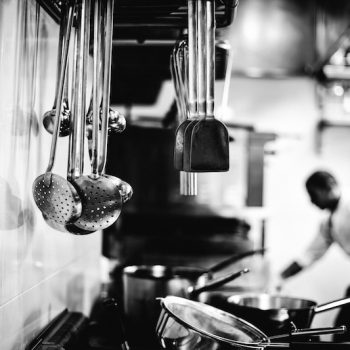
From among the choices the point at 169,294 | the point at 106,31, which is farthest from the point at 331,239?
the point at 106,31

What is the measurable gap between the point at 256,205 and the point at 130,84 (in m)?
0.84

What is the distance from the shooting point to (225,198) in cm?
250

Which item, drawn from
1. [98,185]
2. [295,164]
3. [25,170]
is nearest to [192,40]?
[98,185]

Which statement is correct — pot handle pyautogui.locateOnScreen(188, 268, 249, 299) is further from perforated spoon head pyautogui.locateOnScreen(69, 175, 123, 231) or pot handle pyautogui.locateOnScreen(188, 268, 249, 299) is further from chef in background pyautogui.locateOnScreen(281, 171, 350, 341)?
chef in background pyautogui.locateOnScreen(281, 171, 350, 341)

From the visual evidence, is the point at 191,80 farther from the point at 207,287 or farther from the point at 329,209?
the point at 329,209

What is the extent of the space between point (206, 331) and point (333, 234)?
5.98ft

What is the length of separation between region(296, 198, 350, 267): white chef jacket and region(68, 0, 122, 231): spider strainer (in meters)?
1.80

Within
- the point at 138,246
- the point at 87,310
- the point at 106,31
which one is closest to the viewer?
the point at 106,31

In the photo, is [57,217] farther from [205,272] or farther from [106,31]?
[205,272]

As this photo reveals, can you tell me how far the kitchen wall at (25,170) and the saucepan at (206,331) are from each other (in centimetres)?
30

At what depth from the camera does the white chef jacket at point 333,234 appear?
268cm

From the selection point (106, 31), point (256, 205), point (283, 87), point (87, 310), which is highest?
point (283, 87)

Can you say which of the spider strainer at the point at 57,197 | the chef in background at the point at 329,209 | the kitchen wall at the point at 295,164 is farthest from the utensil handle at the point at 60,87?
the kitchen wall at the point at 295,164

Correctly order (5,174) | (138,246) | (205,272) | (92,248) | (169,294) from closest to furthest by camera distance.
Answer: (5,174)
(169,294)
(205,272)
(92,248)
(138,246)
